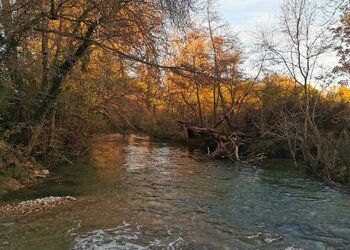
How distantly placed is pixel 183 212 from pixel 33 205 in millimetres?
3961

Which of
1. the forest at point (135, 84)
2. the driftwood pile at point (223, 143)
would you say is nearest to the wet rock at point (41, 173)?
the forest at point (135, 84)

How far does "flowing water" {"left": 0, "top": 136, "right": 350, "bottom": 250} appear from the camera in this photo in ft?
23.7

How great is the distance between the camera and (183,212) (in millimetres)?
9273

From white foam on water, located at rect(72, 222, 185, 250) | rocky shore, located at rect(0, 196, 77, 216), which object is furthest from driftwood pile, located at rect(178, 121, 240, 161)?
white foam on water, located at rect(72, 222, 185, 250)

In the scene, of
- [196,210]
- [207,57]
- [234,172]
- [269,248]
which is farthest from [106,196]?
[207,57]

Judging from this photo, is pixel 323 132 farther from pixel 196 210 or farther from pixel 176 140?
pixel 176 140

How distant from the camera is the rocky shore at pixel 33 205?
889 centimetres

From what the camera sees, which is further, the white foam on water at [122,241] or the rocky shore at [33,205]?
the rocky shore at [33,205]

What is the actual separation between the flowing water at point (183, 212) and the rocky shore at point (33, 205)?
1.36 feet

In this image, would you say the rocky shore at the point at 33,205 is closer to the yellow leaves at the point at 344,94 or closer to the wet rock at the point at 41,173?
the wet rock at the point at 41,173

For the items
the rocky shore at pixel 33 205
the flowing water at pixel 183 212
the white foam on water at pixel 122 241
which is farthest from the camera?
the rocky shore at pixel 33 205

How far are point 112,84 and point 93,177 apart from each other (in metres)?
6.23

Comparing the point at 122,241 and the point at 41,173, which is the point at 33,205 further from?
the point at 41,173

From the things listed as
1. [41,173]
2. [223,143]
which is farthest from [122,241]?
[223,143]
